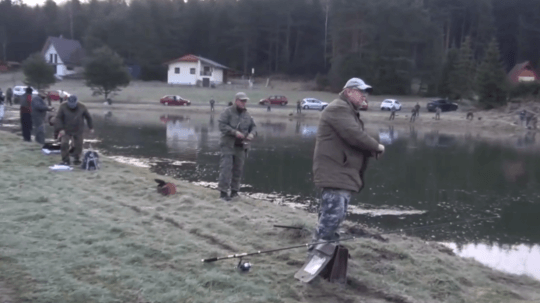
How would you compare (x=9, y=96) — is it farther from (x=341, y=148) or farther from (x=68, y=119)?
(x=341, y=148)

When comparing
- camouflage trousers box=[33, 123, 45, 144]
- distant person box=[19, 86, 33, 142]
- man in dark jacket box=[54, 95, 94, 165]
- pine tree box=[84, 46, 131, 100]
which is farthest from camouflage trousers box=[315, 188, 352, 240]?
pine tree box=[84, 46, 131, 100]

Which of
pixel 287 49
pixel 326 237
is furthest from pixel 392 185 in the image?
pixel 287 49

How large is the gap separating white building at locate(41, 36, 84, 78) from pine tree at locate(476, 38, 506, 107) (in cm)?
6562

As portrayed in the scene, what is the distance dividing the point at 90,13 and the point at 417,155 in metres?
102

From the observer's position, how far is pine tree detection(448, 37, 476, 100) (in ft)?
215

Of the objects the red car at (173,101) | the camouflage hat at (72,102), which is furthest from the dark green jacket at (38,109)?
the red car at (173,101)

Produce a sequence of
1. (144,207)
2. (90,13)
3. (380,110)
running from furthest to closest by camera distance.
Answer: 1. (90,13)
2. (380,110)
3. (144,207)

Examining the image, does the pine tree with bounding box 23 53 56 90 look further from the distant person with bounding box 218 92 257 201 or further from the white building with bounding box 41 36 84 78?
the distant person with bounding box 218 92 257 201

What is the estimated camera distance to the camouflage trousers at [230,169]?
10070 millimetres

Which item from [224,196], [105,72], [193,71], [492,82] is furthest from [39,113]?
[193,71]

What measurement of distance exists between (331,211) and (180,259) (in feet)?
5.59

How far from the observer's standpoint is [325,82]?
261 feet

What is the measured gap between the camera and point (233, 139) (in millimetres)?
A: 10055

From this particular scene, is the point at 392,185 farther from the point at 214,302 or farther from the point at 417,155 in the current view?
the point at 214,302
